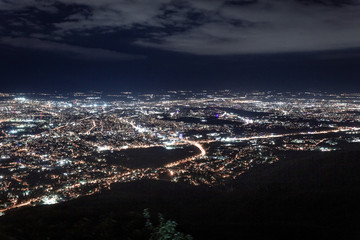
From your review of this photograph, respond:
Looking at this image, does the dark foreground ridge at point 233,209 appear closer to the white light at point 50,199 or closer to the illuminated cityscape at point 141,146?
the white light at point 50,199

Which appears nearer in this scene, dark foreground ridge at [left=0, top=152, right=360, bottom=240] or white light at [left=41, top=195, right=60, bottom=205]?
dark foreground ridge at [left=0, top=152, right=360, bottom=240]

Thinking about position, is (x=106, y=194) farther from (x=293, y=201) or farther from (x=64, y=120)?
(x=64, y=120)

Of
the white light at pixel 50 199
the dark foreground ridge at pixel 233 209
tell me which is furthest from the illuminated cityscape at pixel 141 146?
the dark foreground ridge at pixel 233 209

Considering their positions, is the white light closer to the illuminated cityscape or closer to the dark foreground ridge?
the illuminated cityscape

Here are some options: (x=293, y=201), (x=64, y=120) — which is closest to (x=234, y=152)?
(x=293, y=201)

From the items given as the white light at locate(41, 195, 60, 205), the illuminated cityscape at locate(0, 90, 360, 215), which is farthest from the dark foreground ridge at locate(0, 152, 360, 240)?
the illuminated cityscape at locate(0, 90, 360, 215)

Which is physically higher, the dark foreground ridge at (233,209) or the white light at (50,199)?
the dark foreground ridge at (233,209)

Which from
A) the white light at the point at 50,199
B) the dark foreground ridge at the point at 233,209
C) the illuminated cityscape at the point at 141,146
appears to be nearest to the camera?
the dark foreground ridge at the point at 233,209
